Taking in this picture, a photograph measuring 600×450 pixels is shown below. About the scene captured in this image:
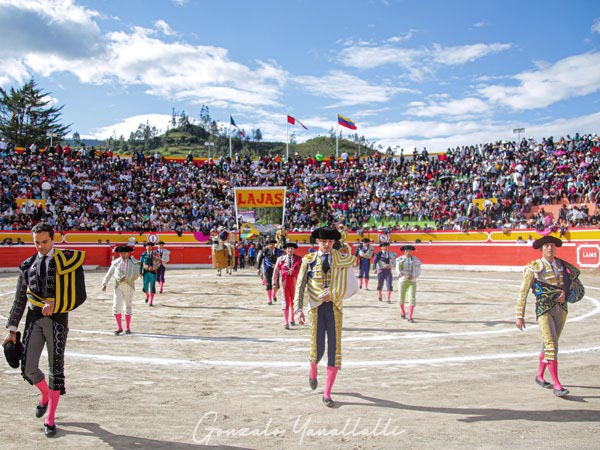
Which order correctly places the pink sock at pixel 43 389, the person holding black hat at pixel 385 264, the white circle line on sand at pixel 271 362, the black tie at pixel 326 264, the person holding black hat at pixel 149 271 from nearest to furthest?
the pink sock at pixel 43 389 < the black tie at pixel 326 264 < the white circle line on sand at pixel 271 362 < the person holding black hat at pixel 149 271 < the person holding black hat at pixel 385 264

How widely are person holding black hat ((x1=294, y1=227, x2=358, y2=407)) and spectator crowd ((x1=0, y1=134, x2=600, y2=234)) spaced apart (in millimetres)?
21373

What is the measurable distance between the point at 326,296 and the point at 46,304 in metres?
2.93

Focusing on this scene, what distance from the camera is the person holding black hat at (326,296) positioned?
584 cm

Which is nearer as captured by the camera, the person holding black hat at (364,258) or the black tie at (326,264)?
the black tie at (326,264)

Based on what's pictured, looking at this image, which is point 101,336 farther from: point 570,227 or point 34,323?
point 570,227

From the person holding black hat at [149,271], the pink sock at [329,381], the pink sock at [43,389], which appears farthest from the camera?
the person holding black hat at [149,271]

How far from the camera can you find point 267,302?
49.2ft

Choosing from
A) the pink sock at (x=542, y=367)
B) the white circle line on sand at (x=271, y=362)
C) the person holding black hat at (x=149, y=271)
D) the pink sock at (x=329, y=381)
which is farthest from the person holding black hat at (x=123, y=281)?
the pink sock at (x=542, y=367)

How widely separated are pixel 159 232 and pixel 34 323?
25187 mm

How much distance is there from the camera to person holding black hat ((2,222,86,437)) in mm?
4840

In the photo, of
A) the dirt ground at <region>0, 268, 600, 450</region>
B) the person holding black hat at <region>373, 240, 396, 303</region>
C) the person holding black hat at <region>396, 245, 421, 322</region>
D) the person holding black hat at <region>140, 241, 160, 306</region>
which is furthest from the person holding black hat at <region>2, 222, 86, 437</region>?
the person holding black hat at <region>373, 240, 396, 303</region>

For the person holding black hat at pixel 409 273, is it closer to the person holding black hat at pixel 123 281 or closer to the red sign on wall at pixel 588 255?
the person holding black hat at pixel 123 281

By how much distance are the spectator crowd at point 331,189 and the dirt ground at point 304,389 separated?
17.1m

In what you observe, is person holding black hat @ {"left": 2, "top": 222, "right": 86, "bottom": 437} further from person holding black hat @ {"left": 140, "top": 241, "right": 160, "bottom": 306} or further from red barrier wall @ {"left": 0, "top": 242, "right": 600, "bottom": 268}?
red barrier wall @ {"left": 0, "top": 242, "right": 600, "bottom": 268}
